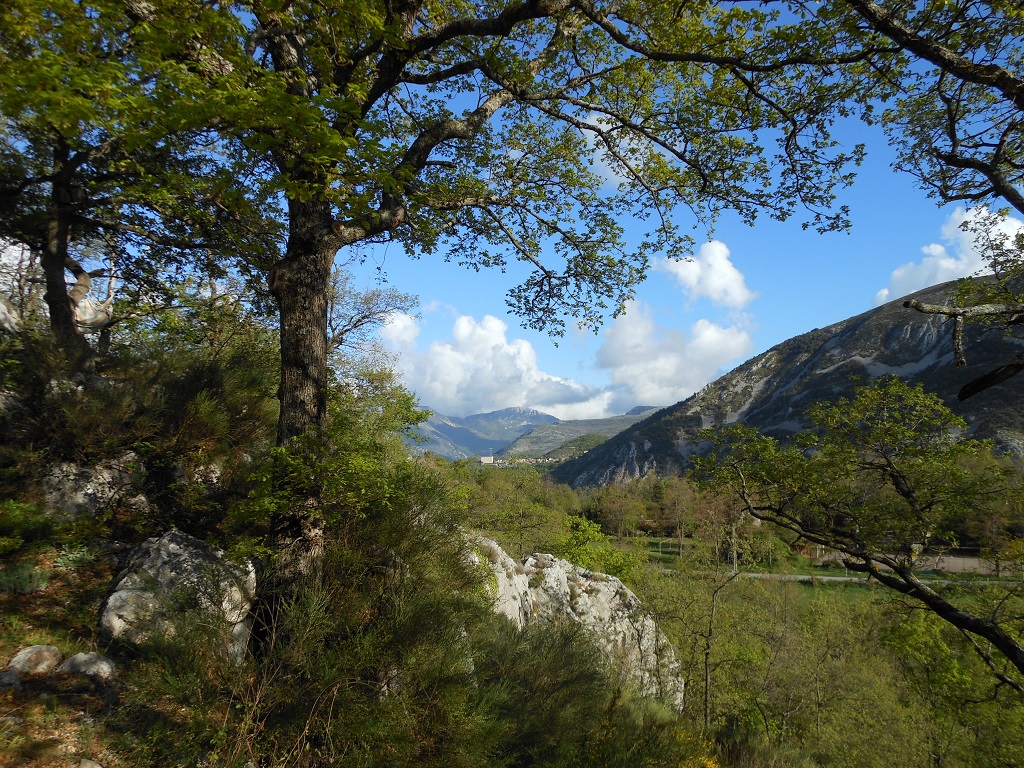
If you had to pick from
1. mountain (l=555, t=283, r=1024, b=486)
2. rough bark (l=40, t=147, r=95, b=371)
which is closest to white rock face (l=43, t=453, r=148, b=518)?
rough bark (l=40, t=147, r=95, b=371)

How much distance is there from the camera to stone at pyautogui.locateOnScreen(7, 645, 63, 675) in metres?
3.49

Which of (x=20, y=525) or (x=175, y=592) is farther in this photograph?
(x=20, y=525)

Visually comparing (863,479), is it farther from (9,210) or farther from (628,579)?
(628,579)

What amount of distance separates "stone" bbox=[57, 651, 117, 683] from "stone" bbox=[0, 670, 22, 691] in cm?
23

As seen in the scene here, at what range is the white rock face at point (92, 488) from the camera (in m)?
5.37

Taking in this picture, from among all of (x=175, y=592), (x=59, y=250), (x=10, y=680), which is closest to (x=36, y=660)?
(x=10, y=680)

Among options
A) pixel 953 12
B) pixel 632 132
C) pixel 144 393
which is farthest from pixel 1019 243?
pixel 144 393

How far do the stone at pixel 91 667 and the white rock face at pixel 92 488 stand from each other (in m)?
2.46

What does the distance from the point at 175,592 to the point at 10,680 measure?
102 cm

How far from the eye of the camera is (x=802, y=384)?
120938 mm

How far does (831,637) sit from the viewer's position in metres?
22.8

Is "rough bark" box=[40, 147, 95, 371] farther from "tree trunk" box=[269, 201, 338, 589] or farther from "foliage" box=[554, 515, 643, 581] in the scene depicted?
"foliage" box=[554, 515, 643, 581]

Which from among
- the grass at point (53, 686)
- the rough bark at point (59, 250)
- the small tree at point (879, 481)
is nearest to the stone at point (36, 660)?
the grass at point (53, 686)

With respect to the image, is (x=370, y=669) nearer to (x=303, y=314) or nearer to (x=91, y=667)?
(x=91, y=667)
